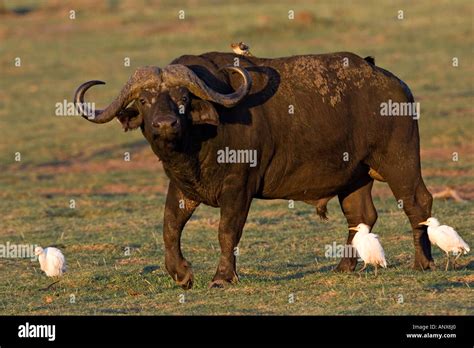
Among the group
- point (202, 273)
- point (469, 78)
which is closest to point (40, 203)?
point (202, 273)

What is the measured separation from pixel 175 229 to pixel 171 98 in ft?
4.54

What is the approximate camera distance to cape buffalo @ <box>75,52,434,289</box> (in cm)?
1042

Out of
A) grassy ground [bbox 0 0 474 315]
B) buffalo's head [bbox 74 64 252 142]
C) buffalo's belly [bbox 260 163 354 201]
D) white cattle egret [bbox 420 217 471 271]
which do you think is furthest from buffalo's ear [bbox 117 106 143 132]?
white cattle egret [bbox 420 217 471 271]

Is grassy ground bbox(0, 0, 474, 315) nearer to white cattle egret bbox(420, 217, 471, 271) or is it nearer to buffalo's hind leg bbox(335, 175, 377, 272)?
white cattle egret bbox(420, 217, 471, 271)

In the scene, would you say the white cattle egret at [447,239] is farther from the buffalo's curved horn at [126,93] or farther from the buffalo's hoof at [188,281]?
the buffalo's curved horn at [126,93]

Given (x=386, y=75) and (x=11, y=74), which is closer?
(x=386, y=75)

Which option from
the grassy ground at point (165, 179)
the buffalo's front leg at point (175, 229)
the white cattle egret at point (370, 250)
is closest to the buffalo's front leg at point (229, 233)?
the grassy ground at point (165, 179)

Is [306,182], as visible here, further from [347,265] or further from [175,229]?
[175,229]

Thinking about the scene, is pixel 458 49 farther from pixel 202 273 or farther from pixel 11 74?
pixel 202 273

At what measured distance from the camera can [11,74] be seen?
1426 inches

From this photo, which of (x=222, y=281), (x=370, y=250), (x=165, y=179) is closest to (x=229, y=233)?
(x=222, y=281)

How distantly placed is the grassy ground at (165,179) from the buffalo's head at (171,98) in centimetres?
151
